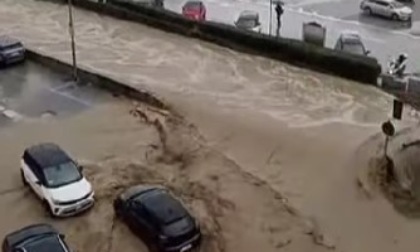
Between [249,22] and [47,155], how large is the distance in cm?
1291

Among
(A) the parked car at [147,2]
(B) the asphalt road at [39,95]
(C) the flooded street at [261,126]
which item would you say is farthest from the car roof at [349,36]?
(B) the asphalt road at [39,95]

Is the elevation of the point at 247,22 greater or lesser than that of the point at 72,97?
greater

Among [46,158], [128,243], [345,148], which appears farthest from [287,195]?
[46,158]

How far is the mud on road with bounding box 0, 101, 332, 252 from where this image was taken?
1645cm

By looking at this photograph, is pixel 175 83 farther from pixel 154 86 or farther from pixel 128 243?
pixel 128 243

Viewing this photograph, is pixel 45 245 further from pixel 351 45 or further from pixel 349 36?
pixel 349 36

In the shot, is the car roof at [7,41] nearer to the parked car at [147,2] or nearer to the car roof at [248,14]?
the parked car at [147,2]

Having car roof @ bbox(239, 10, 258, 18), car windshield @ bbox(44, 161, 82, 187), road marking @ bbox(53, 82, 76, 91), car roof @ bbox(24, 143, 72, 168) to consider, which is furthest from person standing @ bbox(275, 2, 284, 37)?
car windshield @ bbox(44, 161, 82, 187)

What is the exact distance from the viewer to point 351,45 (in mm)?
25797

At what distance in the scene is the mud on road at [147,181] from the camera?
1645cm

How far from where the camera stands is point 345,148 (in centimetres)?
1988

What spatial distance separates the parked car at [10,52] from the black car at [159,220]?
32.0 feet

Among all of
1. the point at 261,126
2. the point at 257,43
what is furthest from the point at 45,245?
the point at 257,43

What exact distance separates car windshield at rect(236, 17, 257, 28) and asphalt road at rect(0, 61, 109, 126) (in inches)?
297
